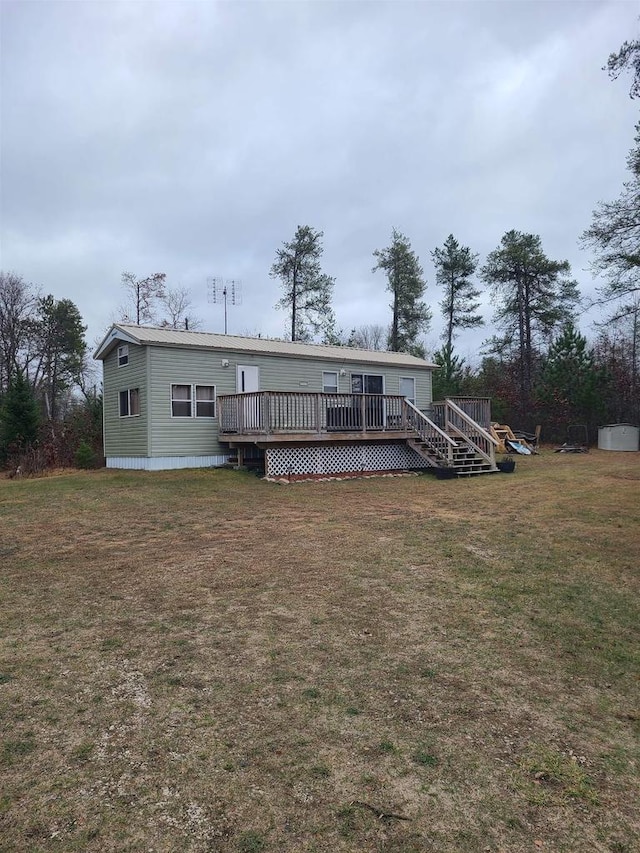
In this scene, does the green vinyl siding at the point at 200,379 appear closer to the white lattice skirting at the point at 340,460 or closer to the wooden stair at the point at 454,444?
the white lattice skirting at the point at 340,460

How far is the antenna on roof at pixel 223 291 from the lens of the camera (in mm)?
25031

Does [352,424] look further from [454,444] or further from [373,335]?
[373,335]

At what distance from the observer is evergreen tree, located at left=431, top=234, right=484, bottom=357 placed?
31312 millimetres

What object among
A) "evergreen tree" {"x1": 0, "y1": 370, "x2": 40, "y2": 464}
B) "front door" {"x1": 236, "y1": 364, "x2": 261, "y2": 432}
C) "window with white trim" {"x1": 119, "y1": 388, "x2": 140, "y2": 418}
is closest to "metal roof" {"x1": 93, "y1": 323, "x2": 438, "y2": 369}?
"front door" {"x1": 236, "y1": 364, "x2": 261, "y2": 432}

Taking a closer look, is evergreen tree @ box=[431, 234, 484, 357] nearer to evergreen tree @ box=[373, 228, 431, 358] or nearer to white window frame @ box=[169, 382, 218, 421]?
evergreen tree @ box=[373, 228, 431, 358]

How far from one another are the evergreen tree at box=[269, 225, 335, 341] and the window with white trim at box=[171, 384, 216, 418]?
49.6 feet

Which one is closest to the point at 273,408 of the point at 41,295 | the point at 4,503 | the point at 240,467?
the point at 240,467

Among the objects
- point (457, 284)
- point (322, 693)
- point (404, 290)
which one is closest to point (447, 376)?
point (404, 290)

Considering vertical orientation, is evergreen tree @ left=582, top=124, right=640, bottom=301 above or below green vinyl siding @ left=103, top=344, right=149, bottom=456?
above

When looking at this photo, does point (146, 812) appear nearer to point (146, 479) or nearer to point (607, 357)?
point (146, 479)

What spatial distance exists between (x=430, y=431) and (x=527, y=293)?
17643mm

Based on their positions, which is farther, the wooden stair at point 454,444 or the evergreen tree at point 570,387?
the evergreen tree at point 570,387

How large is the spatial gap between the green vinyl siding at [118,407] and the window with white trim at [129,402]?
119 mm

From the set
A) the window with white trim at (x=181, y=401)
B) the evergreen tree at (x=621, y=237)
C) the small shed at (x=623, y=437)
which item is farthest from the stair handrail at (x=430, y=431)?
the small shed at (x=623, y=437)
